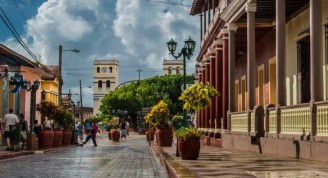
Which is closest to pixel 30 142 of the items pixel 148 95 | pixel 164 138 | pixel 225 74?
pixel 164 138

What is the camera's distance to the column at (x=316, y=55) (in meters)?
14.5

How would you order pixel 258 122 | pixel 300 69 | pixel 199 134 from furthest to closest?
pixel 300 69 → pixel 258 122 → pixel 199 134

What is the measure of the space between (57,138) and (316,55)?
722 inches

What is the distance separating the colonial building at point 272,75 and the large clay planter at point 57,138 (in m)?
7.32

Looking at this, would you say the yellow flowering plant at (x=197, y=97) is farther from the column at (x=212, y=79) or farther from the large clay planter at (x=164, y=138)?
the column at (x=212, y=79)

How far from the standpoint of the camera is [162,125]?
30.6 metres

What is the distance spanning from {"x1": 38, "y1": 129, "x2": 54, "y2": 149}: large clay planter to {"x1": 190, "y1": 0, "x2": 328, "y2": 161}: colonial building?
7453mm

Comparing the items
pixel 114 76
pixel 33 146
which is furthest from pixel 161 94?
pixel 33 146

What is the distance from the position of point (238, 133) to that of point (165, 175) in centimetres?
1002

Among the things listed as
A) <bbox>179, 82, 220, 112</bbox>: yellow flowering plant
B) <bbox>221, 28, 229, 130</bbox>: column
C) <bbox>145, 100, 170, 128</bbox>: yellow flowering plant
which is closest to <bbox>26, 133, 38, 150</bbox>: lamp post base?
<bbox>145, 100, 170, 128</bbox>: yellow flowering plant

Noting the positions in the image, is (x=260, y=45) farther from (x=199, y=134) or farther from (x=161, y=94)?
(x=161, y=94)

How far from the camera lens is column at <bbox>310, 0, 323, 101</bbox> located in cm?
1448

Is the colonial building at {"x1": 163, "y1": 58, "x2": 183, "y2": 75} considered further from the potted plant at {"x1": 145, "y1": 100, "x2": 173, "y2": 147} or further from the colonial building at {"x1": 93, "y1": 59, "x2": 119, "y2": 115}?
the potted plant at {"x1": 145, "y1": 100, "x2": 173, "y2": 147}

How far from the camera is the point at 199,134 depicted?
52.4 ft
